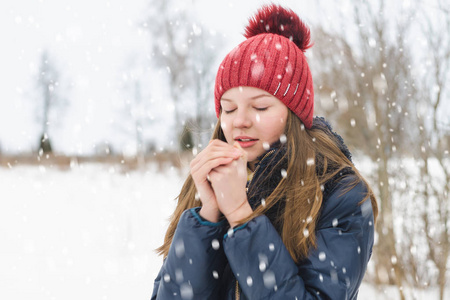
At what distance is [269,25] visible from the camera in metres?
1.79

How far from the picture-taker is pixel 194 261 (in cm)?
130

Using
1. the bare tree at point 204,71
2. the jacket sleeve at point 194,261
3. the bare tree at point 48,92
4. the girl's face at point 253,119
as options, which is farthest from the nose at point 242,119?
the bare tree at point 48,92

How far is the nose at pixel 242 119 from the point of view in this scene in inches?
57.7

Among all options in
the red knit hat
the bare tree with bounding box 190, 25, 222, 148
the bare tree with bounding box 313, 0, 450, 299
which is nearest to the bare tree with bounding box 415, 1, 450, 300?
the bare tree with bounding box 313, 0, 450, 299

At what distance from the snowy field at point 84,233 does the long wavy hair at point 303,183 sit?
3602 millimetres

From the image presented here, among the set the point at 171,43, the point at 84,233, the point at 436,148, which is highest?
the point at 171,43

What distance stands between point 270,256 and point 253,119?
20.0 inches

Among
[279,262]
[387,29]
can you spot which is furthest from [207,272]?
[387,29]

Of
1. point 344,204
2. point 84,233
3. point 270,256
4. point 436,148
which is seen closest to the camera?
point 270,256

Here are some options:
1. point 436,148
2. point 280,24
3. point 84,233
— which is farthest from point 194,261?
point 84,233

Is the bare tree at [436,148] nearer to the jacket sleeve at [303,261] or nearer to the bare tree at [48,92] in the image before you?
the jacket sleeve at [303,261]

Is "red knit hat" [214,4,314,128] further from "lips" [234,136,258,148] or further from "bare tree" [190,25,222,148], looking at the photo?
"bare tree" [190,25,222,148]

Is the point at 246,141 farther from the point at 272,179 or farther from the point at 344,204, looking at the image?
the point at 344,204

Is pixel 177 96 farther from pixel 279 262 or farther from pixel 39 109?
pixel 39 109
